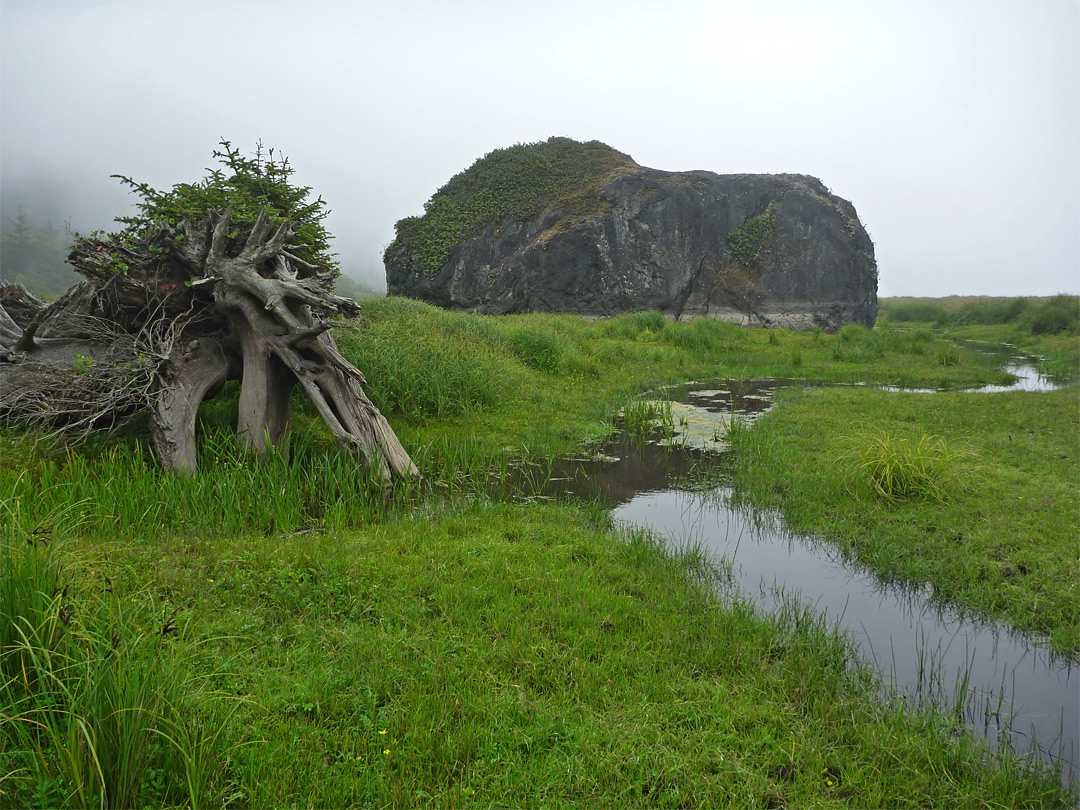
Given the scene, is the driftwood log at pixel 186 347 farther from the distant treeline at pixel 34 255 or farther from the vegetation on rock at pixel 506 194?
the distant treeline at pixel 34 255

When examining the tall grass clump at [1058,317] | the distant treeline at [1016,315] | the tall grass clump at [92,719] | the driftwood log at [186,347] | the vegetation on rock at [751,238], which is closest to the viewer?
the tall grass clump at [92,719]

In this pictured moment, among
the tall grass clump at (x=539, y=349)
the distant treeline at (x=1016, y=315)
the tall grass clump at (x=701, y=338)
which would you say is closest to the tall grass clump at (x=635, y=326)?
the tall grass clump at (x=701, y=338)

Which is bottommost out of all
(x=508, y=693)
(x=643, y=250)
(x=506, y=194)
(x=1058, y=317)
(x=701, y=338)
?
(x=508, y=693)

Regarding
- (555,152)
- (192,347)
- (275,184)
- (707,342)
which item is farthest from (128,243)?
(555,152)

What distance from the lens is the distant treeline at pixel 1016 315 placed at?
29.6m

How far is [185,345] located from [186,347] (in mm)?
45

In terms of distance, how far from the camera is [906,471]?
24.7 feet

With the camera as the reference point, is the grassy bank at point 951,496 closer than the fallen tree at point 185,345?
Yes

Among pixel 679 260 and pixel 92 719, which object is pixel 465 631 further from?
pixel 679 260

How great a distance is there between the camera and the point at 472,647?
13.7 feet

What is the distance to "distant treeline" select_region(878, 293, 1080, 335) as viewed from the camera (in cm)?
2962

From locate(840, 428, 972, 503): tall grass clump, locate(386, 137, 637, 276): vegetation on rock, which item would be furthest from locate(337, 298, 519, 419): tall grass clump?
locate(386, 137, 637, 276): vegetation on rock

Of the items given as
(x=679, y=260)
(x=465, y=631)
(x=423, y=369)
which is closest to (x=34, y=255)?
(x=679, y=260)

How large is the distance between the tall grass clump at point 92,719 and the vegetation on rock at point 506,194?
30156 millimetres
